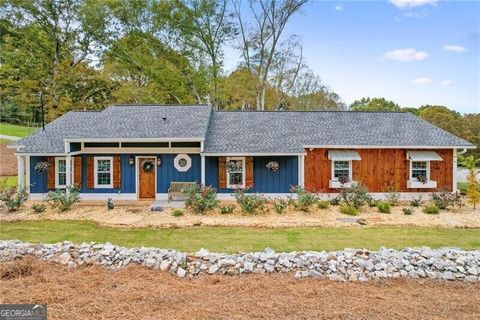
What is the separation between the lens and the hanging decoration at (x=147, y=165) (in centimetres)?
1376

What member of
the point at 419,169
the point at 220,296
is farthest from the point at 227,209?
the point at 419,169

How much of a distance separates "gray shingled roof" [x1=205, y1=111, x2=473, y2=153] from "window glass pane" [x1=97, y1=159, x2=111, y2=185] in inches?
179

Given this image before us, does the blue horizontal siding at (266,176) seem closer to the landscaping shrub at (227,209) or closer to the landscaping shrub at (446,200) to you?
the landscaping shrub at (227,209)

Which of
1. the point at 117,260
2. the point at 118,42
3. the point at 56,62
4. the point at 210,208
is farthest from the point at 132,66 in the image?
the point at 117,260

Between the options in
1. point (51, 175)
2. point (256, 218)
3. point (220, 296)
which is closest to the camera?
point (220, 296)

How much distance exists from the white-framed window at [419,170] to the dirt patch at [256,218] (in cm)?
249

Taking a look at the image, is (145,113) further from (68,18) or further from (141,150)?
(68,18)

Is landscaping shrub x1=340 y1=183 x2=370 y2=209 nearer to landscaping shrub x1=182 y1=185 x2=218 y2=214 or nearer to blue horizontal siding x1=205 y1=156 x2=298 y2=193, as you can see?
blue horizontal siding x1=205 y1=156 x2=298 y2=193

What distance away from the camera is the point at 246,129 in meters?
15.5

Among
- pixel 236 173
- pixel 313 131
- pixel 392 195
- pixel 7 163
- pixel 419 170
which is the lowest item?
pixel 392 195

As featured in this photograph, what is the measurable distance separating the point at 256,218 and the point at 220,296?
549cm

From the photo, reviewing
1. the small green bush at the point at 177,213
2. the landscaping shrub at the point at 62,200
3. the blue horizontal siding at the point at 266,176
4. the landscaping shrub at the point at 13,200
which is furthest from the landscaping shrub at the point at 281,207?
the landscaping shrub at the point at 13,200

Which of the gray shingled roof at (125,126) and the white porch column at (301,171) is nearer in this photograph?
the gray shingled roof at (125,126)

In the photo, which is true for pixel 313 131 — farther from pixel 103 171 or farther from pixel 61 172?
pixel 61 172
